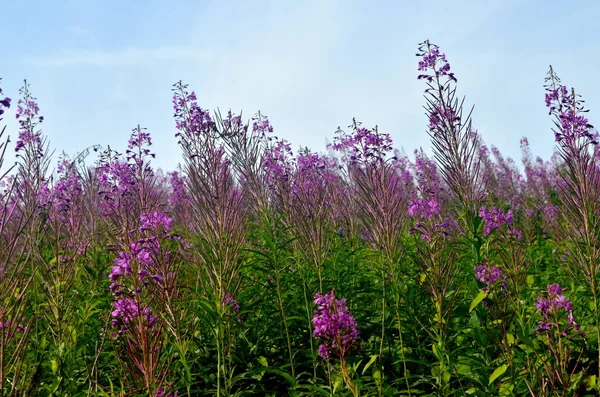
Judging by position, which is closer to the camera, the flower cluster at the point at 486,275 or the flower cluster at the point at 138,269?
the flower cluster at the point at 138,269

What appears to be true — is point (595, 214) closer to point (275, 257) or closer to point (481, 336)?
point (481, 336)

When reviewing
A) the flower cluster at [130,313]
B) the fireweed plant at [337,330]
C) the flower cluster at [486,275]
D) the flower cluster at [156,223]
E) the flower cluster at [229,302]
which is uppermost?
the flower cluster at [156,223]

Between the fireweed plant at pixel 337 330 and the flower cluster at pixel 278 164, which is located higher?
the flower cluster at pixel 278 164

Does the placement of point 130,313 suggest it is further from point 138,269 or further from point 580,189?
point 580,189

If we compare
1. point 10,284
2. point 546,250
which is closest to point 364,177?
point 10,284

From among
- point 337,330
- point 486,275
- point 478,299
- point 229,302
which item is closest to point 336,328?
point 337,330

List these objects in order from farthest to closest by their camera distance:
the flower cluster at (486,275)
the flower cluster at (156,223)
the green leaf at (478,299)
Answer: the flower cluster at (486,275) < the flower cluster at (156,223) < the green leaf at (478,299)

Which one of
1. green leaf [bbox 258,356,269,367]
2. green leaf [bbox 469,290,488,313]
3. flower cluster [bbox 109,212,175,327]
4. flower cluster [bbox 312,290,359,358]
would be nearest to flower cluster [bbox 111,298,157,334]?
flower cluster [bbox 109,212,175,327]

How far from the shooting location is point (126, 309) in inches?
115

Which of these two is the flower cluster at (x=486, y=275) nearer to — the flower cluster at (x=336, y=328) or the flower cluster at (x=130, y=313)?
the flower cluster at (x=336, y=328)

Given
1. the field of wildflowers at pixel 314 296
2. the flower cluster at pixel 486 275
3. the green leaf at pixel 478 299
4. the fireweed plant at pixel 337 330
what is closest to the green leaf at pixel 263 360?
the field of wildflowers at pixel 314 296

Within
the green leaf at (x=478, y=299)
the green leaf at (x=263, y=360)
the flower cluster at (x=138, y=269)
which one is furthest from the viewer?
the green leaf at (x=263, y=360)

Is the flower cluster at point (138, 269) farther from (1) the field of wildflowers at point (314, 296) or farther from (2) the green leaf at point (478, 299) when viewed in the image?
(2) the green leaf at point (478, 299)

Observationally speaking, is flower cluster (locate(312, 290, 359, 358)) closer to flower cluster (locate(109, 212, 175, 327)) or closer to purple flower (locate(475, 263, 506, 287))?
flower cluster (locate(109, 212, 175, 327))
